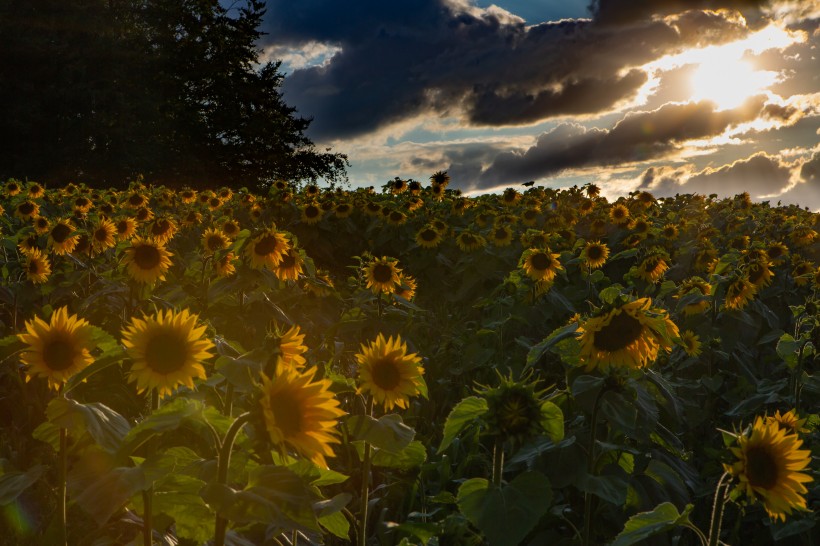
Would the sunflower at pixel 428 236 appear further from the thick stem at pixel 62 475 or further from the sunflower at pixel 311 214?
the thick stem at pixel 62 475

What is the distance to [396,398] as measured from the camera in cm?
290

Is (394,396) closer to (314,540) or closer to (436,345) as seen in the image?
(314,540)

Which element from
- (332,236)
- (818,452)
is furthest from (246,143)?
(818,452)

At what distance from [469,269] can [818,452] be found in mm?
5895

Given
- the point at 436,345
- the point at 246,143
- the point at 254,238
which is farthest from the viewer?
the point at 246,143

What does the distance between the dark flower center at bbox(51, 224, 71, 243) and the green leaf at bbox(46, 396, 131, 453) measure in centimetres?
557

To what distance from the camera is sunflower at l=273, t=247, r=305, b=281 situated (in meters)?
5.54

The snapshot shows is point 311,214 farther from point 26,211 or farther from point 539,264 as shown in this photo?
point 539,264

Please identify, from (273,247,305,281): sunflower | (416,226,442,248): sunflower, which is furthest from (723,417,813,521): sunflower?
(416,226,442,248): sunflower

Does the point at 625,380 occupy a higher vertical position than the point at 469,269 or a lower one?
higher

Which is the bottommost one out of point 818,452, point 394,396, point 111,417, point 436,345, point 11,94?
A: point 436,345

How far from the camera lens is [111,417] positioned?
202 cm

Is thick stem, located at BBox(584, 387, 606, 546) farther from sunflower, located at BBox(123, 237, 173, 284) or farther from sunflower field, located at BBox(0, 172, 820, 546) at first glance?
sunflower, located at BBox(123, 237, 173, 284)

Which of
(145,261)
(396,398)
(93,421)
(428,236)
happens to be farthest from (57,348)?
(428,236)
